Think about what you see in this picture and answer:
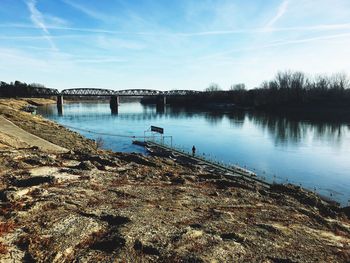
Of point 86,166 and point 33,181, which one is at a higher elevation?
point 33,181

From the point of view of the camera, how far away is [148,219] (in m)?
17.9

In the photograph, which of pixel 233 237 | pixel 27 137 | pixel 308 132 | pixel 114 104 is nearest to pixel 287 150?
pixel 308 132

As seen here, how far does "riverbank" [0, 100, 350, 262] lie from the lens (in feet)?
46.7

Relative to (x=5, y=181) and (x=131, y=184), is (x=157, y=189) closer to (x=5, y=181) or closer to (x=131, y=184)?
(x=131, y=184)

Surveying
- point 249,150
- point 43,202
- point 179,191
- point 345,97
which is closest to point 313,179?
point 249,150

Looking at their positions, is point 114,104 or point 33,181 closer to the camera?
point 33,181

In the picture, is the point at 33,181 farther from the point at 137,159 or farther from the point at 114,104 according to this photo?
the point at 114,104

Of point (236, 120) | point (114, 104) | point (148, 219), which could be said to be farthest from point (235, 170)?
point (114, 104)

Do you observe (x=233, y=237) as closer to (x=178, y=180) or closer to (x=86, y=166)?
(x=178, y=180)

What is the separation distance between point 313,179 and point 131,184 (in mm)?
25889

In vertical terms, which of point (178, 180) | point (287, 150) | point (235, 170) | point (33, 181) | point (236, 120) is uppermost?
point (33, 181)

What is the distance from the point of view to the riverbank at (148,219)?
46.7 feet

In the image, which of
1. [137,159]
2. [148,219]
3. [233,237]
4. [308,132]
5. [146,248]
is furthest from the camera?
[308,132]

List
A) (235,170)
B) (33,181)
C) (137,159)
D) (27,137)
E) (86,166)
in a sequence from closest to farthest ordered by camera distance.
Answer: (33,181) → (86,166) → (137,159) → (235,170) → (27,137)
